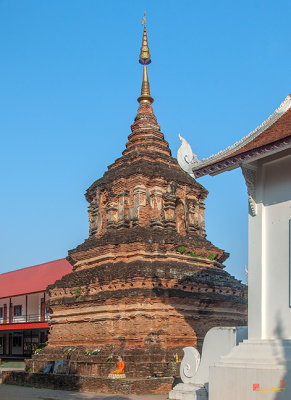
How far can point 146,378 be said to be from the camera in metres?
15.3

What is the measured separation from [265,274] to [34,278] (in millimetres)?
27316

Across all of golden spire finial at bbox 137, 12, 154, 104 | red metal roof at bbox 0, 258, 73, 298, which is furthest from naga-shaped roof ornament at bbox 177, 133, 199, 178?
red metal roof at bbox 0, 258, 73, 298

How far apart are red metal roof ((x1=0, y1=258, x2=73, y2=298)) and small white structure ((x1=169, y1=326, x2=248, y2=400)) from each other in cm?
2087

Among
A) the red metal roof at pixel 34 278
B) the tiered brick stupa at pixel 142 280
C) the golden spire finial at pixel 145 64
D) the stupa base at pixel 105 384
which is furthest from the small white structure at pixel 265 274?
the red metal roof at pixel 34 278

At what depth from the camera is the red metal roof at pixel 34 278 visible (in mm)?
33562

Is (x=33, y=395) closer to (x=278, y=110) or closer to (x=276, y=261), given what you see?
(x=276, y=261)

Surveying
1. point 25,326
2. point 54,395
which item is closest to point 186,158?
point 54,395

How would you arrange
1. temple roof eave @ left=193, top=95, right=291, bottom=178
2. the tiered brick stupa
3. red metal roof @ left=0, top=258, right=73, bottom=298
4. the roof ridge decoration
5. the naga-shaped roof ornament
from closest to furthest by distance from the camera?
temple roof eave @ left=193, top=95, right=291, bottom=178 → the roof ridge decoration → the naga-shaped roof ornament → the tiered brick stupa → red metal roof @ left=0, top=258, right=73, bottom=298

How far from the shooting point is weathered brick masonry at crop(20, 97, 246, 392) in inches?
684

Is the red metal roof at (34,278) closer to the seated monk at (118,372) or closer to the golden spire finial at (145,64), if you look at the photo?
the golden spire finial at (145,64)

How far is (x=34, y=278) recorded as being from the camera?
35.5 meters

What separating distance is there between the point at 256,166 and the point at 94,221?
40.1 feet

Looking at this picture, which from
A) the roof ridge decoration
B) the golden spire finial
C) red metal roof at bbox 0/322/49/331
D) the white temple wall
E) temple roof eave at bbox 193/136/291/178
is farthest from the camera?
red metal roof at bbox 0/322/49/331

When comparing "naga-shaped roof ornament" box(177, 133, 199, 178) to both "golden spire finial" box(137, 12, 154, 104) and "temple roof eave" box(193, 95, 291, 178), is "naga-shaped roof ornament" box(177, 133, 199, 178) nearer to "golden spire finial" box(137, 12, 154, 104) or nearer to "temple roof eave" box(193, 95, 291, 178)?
"temple roof eave" box(193, 95, 291, 178)
